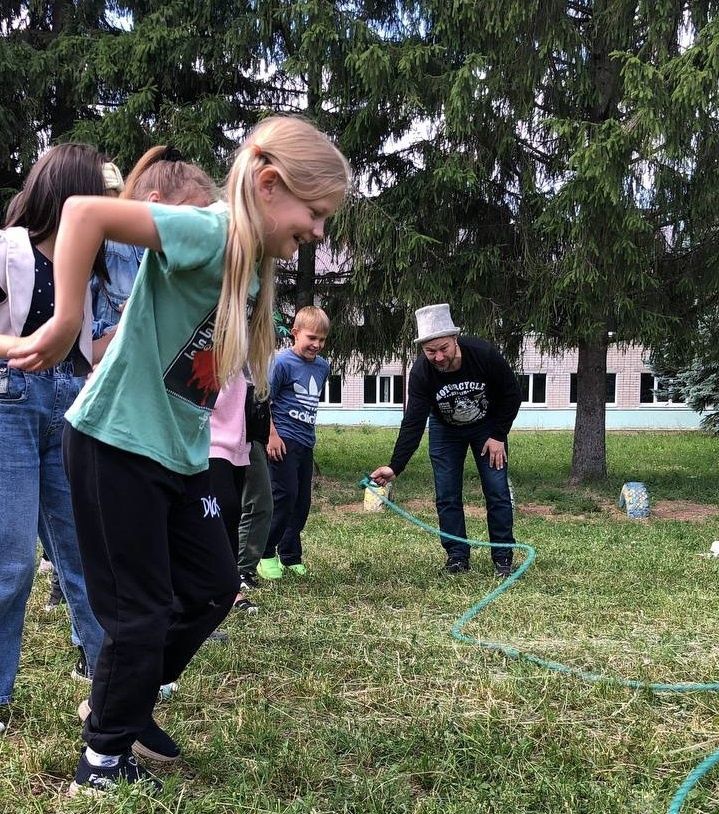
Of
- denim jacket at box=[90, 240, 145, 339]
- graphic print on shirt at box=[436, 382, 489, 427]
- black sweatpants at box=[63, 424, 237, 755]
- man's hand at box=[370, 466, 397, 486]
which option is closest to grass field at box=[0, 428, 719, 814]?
black sweatpants at box=[63, 424, 237, 755]

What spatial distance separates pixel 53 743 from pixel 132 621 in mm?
690

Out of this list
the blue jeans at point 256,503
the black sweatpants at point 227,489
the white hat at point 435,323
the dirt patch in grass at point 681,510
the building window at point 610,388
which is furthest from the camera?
the building window at point 610,388

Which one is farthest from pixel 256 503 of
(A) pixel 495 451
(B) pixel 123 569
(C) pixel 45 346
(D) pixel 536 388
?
(D) pixel 536 388

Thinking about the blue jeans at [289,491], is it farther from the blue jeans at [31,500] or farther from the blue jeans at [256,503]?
the blue jeans at [31,500]

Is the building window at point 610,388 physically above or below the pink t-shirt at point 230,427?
above

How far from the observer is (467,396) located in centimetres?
509

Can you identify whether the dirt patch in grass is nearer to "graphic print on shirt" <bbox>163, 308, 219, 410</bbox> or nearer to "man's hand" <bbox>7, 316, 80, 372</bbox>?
"graphic print on shirt" <bbox>163, 308, 219, 410</bbox>

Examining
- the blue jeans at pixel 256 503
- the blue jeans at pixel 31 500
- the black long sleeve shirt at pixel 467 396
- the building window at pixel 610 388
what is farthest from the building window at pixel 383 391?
the blue jeans at pixel 31 500

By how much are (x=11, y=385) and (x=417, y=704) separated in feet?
5.47

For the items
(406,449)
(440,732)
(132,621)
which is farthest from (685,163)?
(132,621)

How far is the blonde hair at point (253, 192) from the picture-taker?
1.83 m

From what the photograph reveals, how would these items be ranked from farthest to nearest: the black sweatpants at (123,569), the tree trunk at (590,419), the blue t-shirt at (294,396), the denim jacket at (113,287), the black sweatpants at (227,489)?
1. the tree trunk at (590,419)
2. the blue t-shirt at (294,396)
3. the black sweatpants at (227,489)
4. the denim jacket at (113,287)
5. the black sweatpants at (123,569)

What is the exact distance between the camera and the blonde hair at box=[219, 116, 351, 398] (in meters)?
1.83

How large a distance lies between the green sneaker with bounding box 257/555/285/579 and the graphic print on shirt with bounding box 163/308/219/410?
307cm
